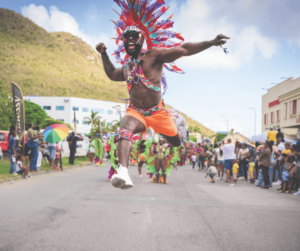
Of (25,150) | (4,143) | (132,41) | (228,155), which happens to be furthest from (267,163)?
(4,143)

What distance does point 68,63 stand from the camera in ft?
469

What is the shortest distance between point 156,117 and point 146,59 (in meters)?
0.72

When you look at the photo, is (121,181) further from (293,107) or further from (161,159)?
(293,107)

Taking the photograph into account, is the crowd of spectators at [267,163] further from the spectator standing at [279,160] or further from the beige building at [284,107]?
the beige building at [284,107]

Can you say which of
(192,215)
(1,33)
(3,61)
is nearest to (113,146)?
(192,215)

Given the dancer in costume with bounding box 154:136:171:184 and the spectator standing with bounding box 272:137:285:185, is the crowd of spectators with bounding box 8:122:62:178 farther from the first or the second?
the spectator standing with bounding box 272:137:285:185

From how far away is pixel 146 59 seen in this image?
3.85 metres

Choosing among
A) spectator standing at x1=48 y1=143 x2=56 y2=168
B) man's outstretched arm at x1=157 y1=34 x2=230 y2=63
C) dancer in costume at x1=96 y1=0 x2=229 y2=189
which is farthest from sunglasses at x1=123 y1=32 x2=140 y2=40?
spectator standing at x1=48 y1=143 x2=56 y2=168

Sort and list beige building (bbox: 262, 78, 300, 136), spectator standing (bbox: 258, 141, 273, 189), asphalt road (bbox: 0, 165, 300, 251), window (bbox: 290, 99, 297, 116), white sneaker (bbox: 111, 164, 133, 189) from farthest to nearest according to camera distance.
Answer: window (bbox: 290, 99, 297, 116) → beige building (bbox: 262, 78, 300, 136) → spectator standing (bbox: 258, 141, 273, 189) → asphalt road (bbox: 0, 165, 300, 251) → white sneaker (bbox: 111, 164, 133, 189)

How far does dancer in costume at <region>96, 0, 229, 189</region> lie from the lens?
12.0ft

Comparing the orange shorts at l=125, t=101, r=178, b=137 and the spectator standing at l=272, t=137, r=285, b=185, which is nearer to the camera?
the orange shorts at l=125, t=101, r=178, b=137

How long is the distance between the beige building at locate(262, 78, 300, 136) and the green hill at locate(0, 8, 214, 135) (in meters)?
69.7

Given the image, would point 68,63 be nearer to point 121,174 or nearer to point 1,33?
point 1,33

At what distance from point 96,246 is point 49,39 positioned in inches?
6372
